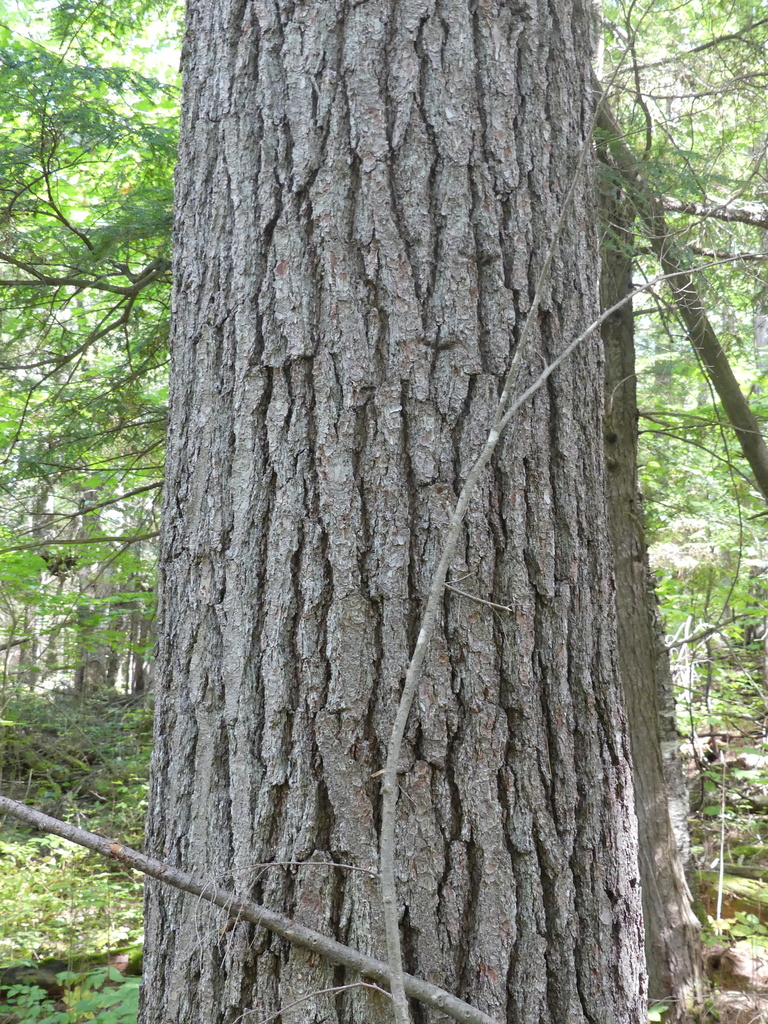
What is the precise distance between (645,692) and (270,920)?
3153 millimetres

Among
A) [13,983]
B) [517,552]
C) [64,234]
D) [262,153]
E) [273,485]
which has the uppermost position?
[64,234]

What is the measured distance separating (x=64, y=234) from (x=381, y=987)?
4.08m

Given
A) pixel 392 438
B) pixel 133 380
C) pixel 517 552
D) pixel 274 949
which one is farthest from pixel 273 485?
pixel 133 380

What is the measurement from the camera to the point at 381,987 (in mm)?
1074

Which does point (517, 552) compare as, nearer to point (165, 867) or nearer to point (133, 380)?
point (165, 867)

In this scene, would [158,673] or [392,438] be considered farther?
[158,673]

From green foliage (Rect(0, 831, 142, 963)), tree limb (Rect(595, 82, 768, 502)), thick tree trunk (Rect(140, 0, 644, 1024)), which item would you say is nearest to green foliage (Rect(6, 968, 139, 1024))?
green foliage (Rect(0, 831, 142, 963))

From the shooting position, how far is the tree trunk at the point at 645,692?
362cm

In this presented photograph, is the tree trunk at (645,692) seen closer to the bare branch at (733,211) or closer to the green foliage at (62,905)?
the bare branch at (733,211)

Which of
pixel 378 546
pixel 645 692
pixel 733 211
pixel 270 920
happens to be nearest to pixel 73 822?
pixel 645 692

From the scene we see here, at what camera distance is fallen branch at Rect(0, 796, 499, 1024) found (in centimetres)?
105

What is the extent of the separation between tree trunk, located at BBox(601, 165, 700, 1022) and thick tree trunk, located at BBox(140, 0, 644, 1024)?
98.1 inches

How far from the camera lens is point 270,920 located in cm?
110

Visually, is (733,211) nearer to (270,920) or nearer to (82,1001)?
(270,920)
